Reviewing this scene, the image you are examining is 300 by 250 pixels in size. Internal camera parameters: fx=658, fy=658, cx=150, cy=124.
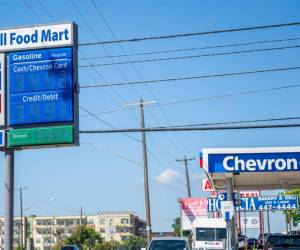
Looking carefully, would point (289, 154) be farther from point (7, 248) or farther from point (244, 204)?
point (244, 204)

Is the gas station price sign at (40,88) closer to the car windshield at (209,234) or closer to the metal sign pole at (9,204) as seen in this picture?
the metal sign pole at (9,204)

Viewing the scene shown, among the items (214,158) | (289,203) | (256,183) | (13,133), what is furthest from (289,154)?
(289,203)

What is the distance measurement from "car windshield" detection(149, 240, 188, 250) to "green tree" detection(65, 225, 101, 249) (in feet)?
247

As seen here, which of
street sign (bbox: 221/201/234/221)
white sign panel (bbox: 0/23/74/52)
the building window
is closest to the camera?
white sign panel (bbox: 0/23/74/52)

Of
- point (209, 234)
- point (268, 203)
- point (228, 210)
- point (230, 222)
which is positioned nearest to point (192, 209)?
point (268, 203)

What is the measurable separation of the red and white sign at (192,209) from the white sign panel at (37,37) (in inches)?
1377

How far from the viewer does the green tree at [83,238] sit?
102456 millimetres

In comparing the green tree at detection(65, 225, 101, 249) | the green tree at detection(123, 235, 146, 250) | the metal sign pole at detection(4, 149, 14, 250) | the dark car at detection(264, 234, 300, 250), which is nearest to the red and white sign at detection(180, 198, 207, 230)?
the dark car at detection(264, 234, 300, 250)

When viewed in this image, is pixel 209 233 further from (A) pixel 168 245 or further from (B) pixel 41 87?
(B) pixel 41 87

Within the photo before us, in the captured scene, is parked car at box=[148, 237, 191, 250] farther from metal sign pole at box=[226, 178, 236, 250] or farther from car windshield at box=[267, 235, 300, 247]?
metal sign pole at box=[226, 178, 236, 250]

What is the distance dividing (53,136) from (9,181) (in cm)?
231

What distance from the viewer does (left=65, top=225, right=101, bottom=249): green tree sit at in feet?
336

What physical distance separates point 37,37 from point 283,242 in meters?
12.7

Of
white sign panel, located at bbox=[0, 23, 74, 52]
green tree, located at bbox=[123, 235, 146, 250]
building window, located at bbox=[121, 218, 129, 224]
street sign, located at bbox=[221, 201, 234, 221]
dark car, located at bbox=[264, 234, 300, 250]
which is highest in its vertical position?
white sign panel, located at bbox=[0, 23, 74, 52]
